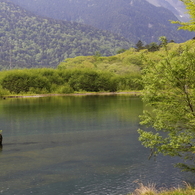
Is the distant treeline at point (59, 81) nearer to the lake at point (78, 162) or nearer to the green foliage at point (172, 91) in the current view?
the lake at point (78, 162)

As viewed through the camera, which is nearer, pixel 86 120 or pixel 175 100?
pixel 175 100

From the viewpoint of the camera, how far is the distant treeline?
278ft

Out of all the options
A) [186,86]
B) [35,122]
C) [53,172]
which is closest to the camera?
[186,86]

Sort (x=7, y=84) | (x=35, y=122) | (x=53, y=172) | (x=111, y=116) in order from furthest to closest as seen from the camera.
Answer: (x=7, y=84), (x=111, y=116), (x=35, y=122), (x=53, y=172)

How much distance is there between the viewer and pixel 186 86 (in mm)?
14125

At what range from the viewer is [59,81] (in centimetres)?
9356

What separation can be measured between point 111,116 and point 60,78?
178 ft

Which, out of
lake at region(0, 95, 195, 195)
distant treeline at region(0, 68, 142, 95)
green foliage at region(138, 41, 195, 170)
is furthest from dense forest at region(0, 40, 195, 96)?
green foliage at region(138, 41, 195, 170)

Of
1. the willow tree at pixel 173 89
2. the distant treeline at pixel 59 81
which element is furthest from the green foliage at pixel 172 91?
the distant treeline at pixel 59 81

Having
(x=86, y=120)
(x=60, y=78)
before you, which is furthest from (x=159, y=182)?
(x=60, y=78)

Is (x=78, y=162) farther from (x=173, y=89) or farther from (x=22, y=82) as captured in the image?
(x=22, y=82)

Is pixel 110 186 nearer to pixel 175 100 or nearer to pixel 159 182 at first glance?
pixel 159 182

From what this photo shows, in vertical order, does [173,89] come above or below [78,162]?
above

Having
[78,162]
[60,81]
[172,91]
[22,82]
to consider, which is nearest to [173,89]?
[172,91]
